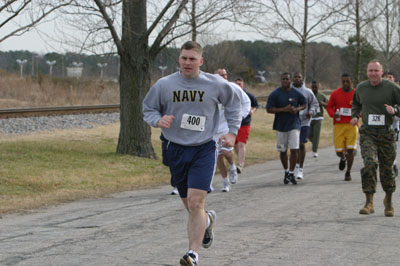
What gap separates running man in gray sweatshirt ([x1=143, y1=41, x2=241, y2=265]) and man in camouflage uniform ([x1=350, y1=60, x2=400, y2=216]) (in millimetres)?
3235

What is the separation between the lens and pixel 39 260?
630cm

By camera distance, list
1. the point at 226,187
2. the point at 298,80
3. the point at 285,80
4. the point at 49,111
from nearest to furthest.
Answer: the point at 226,187 < the point at 285,80 < the point at 298,80 < the point at 49,111

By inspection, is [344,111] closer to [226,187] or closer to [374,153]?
[226,187]

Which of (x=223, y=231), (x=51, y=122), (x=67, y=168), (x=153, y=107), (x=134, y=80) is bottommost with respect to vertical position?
(x=67, y=168)

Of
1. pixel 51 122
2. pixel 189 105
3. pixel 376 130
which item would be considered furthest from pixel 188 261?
pixel 51 122

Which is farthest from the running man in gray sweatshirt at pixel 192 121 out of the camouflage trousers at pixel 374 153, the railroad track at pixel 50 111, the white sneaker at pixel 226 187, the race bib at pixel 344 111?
the railroad track at pixel 50 111

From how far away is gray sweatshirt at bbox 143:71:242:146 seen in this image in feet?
20.6

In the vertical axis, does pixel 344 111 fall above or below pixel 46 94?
above

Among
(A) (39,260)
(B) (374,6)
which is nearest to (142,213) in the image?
(A) (39,260)

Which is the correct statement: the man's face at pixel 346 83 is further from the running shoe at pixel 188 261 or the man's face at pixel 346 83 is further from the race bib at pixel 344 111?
the running shoe at pixel 188 261

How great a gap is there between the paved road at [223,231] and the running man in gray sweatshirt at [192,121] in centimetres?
57

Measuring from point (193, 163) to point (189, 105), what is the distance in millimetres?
519

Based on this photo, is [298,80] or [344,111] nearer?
[344,111]

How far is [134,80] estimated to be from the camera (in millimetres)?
15969
